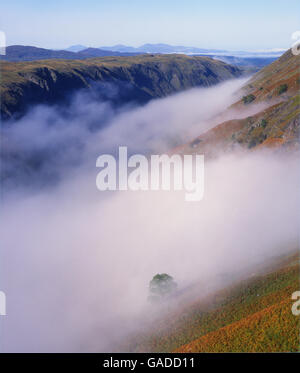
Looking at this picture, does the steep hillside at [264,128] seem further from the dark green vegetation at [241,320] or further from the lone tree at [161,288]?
the lone tree at [161,288]

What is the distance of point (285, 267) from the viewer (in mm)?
35781

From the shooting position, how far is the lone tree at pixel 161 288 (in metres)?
45.5

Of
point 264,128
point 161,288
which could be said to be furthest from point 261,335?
point 264,128

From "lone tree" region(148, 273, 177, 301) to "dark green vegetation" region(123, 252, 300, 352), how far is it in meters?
5.16

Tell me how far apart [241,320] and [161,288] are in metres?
19.8

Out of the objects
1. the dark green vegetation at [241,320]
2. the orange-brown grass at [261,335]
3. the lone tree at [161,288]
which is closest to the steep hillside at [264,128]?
the dark green vegetation at [241,320]

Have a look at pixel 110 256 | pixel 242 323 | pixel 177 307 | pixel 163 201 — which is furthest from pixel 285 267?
pixel 163 201

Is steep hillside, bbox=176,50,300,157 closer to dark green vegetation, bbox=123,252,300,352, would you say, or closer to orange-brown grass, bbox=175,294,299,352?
dark green vegetation, bbox=123,252,300,352

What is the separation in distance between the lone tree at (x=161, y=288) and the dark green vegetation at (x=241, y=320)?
203 inches

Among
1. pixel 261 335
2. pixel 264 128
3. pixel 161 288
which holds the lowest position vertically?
pixel 261 335

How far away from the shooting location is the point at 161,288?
45.9m

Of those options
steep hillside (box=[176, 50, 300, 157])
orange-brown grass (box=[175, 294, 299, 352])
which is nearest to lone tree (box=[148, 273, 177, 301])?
orange-brown grass (box=[175, 294, 299, 352])

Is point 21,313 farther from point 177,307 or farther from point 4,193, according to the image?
point 4,193

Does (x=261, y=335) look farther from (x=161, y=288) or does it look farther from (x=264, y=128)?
(x=264, y=128)
